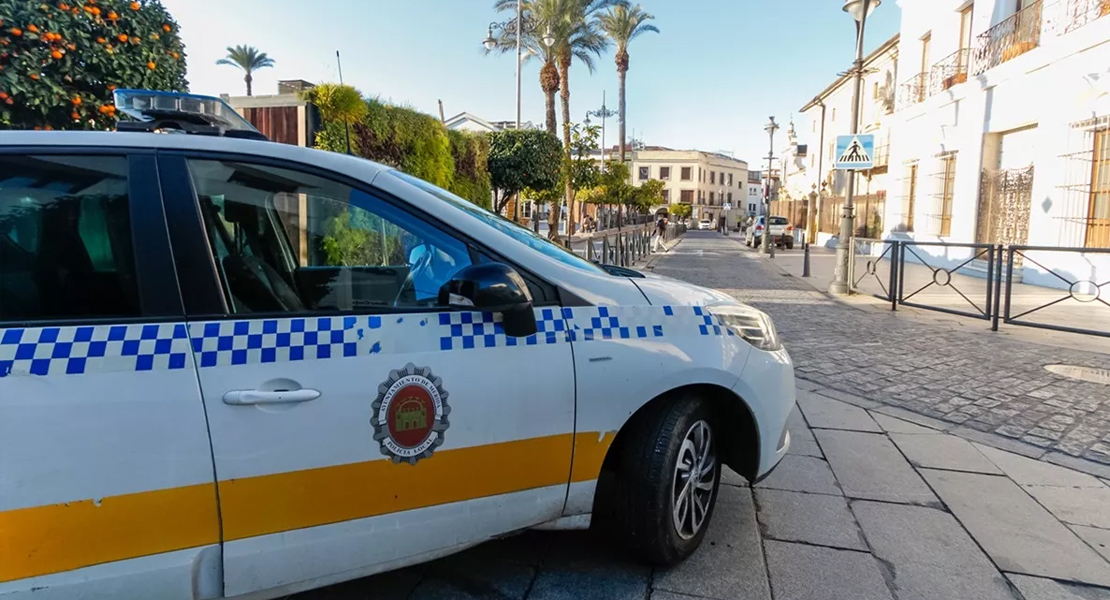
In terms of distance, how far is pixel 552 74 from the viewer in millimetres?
28062

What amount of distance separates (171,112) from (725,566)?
9.59 ft

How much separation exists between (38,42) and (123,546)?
4.53 m

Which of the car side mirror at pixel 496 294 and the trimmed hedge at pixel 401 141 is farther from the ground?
the trimmed hedge at pixel 401 141

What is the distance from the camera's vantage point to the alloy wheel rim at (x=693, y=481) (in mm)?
2750

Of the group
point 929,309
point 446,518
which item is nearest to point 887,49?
point 929,309

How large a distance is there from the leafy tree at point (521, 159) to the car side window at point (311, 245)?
45.7ft

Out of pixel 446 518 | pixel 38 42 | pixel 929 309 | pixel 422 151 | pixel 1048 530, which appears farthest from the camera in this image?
pixel 422 151

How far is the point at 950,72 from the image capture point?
18172mm

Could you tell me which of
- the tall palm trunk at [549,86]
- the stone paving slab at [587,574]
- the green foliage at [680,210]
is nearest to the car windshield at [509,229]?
the stone paving slab at [587,574]

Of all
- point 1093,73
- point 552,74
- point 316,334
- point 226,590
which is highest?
point 552,74

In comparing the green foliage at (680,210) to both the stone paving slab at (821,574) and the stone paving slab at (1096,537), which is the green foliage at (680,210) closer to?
the stone paving slab at (1096,537)

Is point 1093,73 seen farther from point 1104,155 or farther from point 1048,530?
point 1048,530

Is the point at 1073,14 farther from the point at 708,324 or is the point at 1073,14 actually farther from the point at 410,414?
the point at 410,414

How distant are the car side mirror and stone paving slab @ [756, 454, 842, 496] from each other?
203 cm
